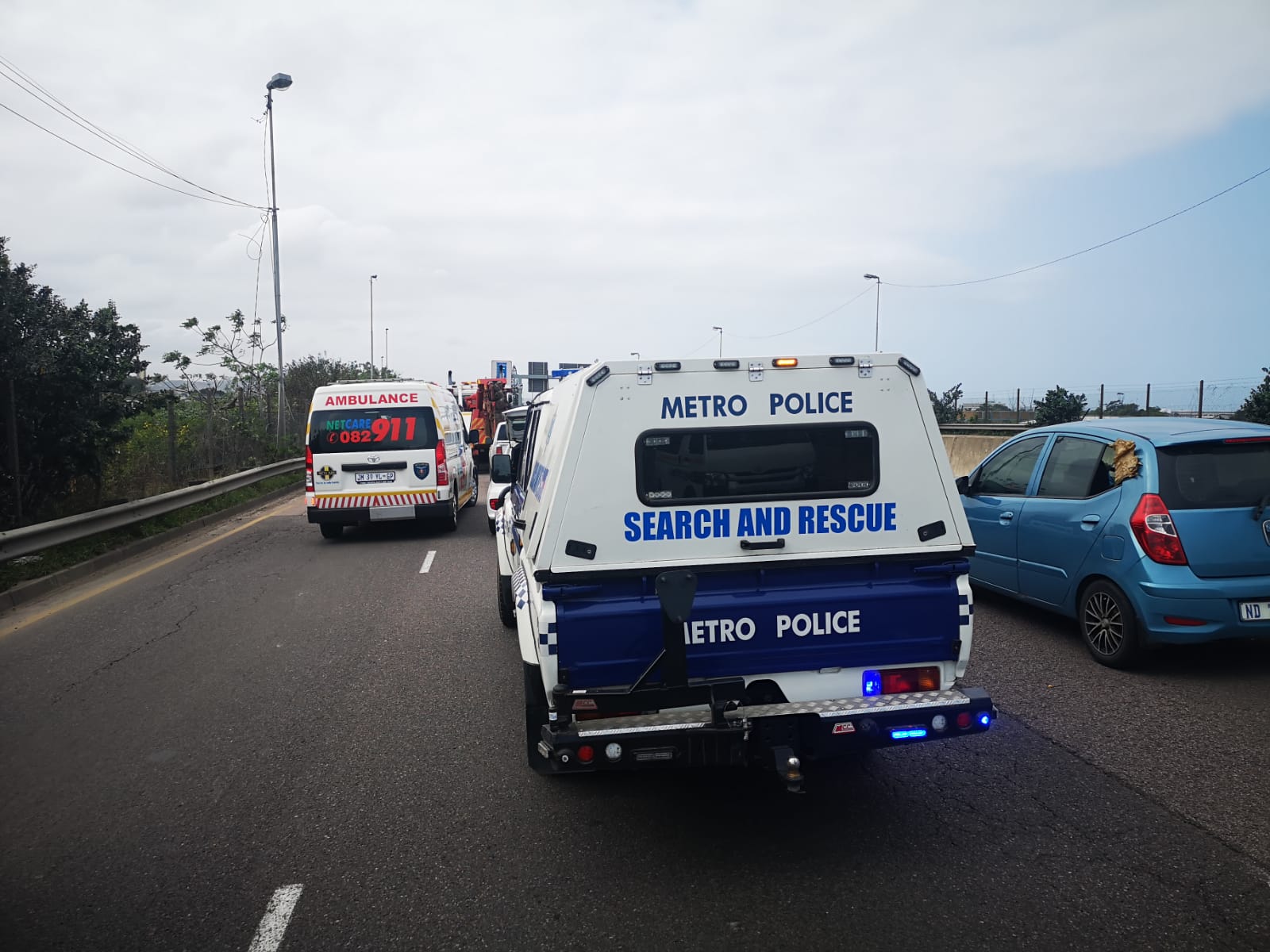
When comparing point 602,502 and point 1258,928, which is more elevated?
point 602,502

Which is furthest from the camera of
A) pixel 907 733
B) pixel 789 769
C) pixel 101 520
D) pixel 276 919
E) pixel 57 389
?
pixel 57 389

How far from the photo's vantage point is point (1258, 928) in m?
3.12

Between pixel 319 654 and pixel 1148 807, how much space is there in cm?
566

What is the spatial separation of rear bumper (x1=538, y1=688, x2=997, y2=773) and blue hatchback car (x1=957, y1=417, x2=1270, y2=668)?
2.73 m

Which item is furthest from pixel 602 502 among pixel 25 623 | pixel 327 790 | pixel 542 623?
pixel 25 623

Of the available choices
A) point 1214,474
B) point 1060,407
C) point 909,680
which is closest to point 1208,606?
point 1214,474

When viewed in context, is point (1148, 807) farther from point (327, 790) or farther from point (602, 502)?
point (327, 790)

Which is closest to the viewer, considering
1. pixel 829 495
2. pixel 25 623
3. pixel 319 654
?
pixel 829 495

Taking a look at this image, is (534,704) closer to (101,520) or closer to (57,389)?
(101,520)

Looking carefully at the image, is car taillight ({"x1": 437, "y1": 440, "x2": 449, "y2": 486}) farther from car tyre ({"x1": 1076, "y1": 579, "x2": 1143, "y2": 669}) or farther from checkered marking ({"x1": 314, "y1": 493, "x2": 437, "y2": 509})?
car tyre ({"x1": 1076, "y1": 579, "x2": 1143, "y2": 669})

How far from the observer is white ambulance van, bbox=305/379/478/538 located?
510 inches

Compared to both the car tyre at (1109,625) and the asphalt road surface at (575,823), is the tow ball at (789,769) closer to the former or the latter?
the asphalt road surface at (575,823)

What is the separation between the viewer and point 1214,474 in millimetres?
5867

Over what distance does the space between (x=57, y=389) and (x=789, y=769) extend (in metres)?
12.9
